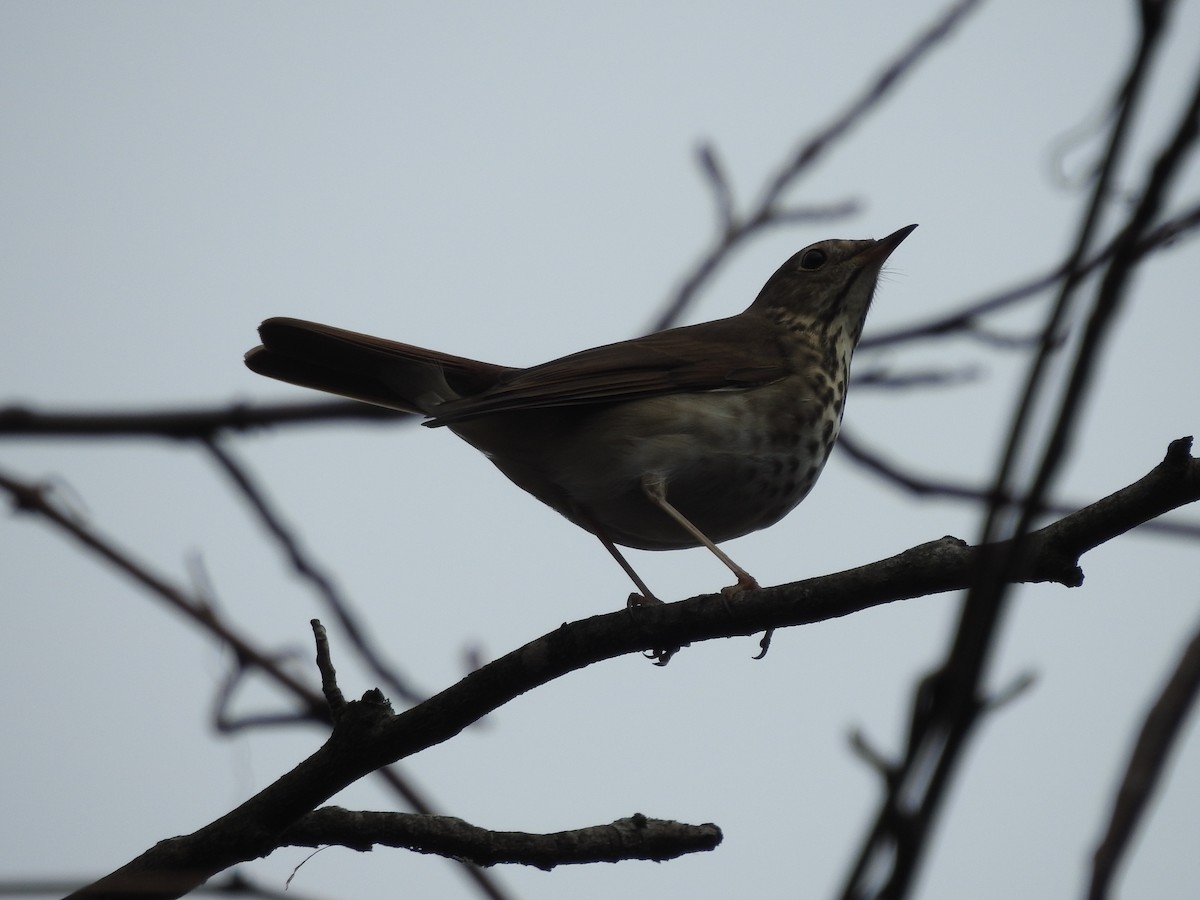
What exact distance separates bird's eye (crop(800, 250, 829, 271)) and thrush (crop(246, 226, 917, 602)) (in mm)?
1203

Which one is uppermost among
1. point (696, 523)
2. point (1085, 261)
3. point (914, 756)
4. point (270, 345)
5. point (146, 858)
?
point (270, 345)

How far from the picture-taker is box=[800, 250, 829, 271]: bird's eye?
7076mm

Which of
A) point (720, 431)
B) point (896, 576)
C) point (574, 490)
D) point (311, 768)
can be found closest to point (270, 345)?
point (574, 490)

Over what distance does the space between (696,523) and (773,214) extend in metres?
1.75

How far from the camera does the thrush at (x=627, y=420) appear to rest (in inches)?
215

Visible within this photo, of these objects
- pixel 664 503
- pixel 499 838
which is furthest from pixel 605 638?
pixel 664 503

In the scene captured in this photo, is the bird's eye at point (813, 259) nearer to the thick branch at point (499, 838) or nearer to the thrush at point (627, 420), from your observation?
the thrush at point (627, 420)

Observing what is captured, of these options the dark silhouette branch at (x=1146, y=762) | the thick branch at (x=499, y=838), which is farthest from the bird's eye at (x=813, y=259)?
the dark silhouette branch at (x=1146, y=762)

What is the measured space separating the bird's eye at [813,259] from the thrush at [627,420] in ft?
3.95

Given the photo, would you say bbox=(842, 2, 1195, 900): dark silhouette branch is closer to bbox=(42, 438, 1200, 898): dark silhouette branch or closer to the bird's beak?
bbox=(42, 438, 1200, 898): dark silhouette branch

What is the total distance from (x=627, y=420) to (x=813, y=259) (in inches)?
84.0

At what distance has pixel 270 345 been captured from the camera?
5.39m

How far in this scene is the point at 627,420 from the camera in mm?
5590

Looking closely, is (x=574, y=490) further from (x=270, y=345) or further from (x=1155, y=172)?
(x=1155, y=172)
